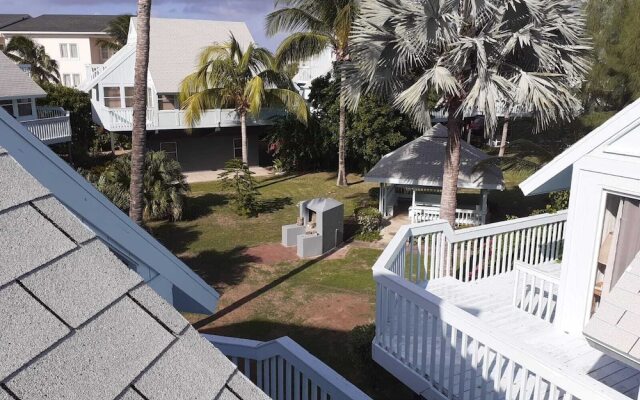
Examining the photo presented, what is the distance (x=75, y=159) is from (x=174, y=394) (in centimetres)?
2801

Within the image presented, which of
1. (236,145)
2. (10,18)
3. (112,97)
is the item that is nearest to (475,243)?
(236,145)

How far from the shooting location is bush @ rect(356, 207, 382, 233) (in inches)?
684

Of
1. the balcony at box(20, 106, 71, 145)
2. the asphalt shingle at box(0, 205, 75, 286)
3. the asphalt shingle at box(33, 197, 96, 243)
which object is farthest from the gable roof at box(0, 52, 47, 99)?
the asphalt shingle at box(0, 205, 75, 286)

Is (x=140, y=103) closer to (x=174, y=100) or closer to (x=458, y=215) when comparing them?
(x=458, y=215)

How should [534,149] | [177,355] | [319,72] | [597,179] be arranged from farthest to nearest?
1. [319,72]
2. [534,149]
3. [597,179]
4. [177,355]

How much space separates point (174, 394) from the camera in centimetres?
189

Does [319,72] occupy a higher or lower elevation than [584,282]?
higher

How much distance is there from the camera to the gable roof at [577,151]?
6.02 metres

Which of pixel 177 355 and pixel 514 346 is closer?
pixel 177 355

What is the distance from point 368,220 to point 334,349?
783 cm

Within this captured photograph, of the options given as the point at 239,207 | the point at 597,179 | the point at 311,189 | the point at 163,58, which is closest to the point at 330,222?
the point at 239,207

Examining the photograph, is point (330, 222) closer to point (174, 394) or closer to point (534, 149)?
point (534, 149)

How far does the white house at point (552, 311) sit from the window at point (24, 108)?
70.4 ft

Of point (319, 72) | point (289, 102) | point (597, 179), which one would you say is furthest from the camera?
point (319, 72)
